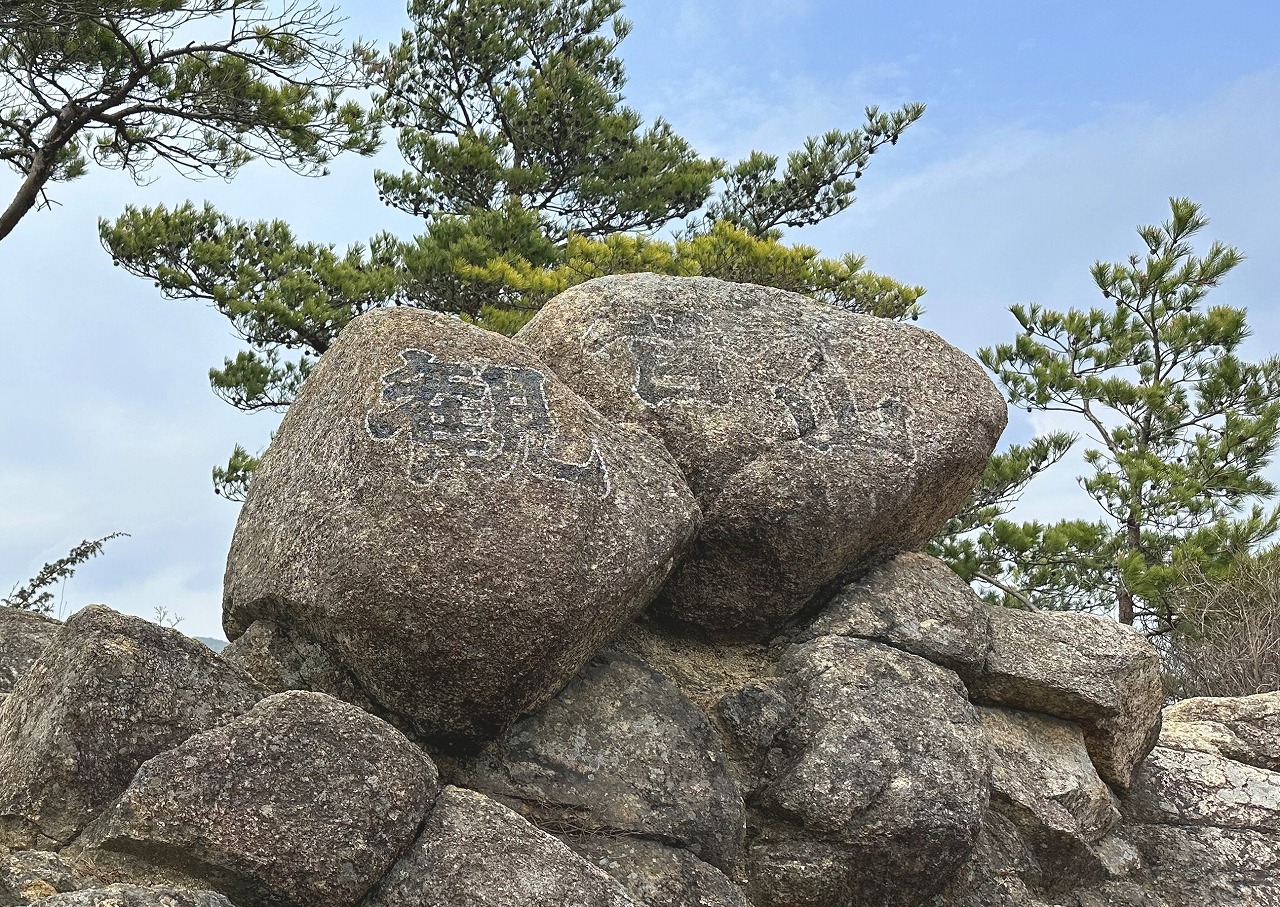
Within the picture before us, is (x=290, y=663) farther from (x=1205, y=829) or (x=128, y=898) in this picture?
(x=1205, y=829)

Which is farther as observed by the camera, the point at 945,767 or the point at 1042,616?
the point at 1042,616

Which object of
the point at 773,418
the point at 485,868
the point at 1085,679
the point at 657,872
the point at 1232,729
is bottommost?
the point at 485,868

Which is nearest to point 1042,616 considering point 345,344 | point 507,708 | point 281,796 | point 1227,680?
point 507,708

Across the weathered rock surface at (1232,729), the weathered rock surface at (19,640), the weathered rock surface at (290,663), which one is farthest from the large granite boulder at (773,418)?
the weathered rock surface at (19,640)

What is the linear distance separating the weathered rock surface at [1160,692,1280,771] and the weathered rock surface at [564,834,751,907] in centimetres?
377

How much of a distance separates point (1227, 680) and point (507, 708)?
34.2ft

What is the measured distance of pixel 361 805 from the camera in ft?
13.5

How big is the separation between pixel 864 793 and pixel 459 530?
213 cm

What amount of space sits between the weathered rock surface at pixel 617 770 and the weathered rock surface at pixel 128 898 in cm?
171

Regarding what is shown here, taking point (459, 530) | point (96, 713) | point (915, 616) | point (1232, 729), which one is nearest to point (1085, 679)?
point (915, 616)

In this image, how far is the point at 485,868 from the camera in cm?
419

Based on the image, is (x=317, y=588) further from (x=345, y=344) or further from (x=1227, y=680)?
(x=1227, y=680)

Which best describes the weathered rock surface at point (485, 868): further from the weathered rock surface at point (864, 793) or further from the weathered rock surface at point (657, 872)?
the weathered rock surface at point (864, 793)

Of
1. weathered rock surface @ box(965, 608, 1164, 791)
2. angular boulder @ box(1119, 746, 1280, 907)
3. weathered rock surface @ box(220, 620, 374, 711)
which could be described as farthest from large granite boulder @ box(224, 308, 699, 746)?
angular boulder @ box(1119, 746, 1280, 907)
